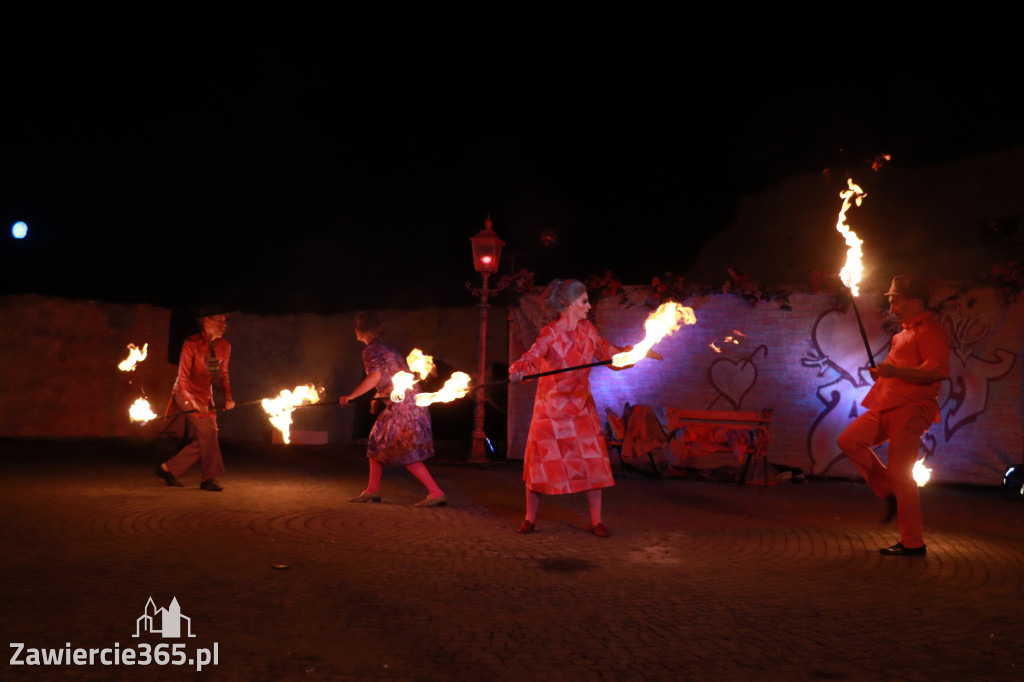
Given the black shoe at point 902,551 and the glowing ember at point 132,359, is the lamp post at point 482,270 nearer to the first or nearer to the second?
the glowing ember at point 132,359

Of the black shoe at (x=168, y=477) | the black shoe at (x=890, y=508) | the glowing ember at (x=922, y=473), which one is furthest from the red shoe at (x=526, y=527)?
the glowing ember at (x=922, y=473)

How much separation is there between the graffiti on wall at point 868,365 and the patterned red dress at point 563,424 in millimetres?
5880

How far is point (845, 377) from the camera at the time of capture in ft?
38.6

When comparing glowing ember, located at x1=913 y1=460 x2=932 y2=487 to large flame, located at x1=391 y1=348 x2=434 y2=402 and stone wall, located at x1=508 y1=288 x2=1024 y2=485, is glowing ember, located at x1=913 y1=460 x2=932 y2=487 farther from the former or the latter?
large flame, located at x1=391 y1=348 x2=434 y2=402

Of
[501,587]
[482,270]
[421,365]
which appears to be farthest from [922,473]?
[501,587]

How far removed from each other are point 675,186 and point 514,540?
1484 cm

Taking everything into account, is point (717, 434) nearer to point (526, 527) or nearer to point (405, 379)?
point (526, 527)

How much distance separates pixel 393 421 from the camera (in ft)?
28.1

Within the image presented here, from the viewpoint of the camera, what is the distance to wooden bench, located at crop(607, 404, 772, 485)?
11164mm

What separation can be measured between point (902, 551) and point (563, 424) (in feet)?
9.79

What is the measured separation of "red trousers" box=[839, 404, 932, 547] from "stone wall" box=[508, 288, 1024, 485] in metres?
5.16

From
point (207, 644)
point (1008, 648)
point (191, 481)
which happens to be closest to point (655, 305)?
point (191, 481)

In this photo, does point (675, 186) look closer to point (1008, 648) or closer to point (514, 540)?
point (514, 540)

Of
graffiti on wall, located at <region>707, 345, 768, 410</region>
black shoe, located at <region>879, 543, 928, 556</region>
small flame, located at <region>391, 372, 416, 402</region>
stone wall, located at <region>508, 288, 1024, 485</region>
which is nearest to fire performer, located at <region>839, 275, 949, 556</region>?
black shoe, located at <region>879, 543, 928, 556</region>
